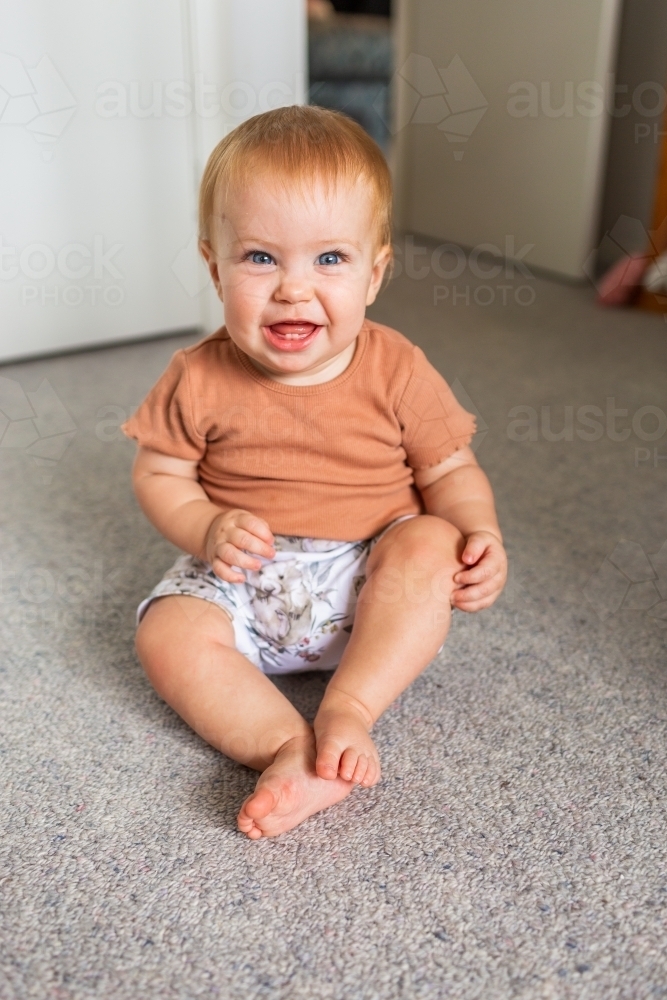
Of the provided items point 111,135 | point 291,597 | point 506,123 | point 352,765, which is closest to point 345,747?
point 352,765

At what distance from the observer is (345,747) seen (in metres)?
0.58

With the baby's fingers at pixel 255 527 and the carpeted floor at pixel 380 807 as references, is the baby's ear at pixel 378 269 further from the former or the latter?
the carpeted floor at pixel 380 807

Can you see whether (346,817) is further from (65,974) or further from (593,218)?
(593,218)

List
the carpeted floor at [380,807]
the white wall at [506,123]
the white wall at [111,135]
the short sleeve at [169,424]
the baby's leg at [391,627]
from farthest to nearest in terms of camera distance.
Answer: the white wall at [506,123], the white wall at [111,135], the short sleeve at [169,424], the baby's leg at [391,627], the carpeted floor at [380,807]

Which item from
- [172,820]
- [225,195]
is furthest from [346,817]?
[225,195]

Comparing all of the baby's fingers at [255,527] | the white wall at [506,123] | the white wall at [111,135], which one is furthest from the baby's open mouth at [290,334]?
the white wall at [506,123]

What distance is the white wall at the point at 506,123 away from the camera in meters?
1.85

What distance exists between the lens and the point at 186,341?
156cm

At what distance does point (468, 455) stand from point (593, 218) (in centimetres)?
136

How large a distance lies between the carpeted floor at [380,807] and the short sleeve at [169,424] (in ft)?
0.57

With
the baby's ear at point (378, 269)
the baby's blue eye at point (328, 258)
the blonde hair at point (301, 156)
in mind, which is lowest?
the baby's ear at point (378, 269)

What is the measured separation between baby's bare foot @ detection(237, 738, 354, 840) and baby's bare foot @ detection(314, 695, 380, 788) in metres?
0.01

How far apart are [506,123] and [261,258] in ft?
5.10

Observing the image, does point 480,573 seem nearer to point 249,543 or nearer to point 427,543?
point 427,543
